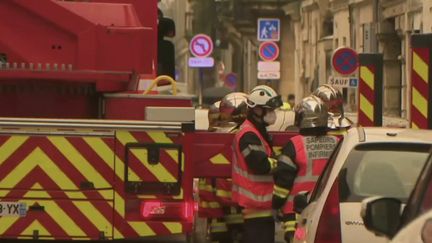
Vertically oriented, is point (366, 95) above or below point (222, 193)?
above

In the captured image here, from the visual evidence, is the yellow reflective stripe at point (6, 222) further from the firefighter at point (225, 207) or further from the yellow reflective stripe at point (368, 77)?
the yellow reflective stripe at point (368, 77)

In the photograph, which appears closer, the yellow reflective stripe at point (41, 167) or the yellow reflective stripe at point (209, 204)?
the yellow reflective stripe at point (41, 167)

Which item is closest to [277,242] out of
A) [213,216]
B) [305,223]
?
[213,216]

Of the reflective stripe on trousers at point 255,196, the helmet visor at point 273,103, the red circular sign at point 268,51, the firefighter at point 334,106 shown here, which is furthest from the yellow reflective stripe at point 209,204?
the red circular sign at point 268,51

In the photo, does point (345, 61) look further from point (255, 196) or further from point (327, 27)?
point (327, 27)

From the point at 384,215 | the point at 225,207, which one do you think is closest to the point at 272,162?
the point at 225,207

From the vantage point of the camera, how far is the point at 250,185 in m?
9.27

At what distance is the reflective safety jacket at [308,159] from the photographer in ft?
28.8

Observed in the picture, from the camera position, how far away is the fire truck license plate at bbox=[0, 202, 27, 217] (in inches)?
345

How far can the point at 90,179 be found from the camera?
28.9 feet

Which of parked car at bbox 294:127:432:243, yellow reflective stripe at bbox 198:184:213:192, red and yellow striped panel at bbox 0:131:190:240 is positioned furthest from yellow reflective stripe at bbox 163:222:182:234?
parked car at bbox 294:127:432:243

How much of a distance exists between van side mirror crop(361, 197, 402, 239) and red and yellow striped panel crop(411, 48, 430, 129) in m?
7.35

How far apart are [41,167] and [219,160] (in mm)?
1598

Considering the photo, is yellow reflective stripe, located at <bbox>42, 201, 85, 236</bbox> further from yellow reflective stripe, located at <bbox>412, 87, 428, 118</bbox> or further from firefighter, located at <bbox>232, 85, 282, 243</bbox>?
yellow reflective stripe, located at <bbox>412, 87, 428, 118</bbox>
